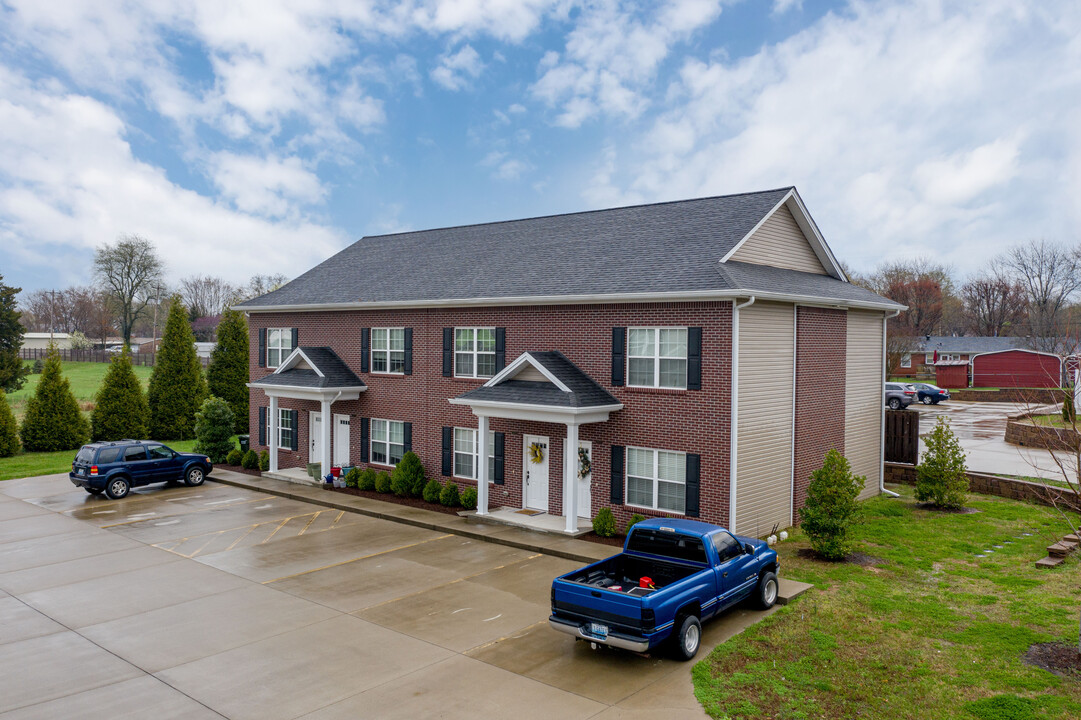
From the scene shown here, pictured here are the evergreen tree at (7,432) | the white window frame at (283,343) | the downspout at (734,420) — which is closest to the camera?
the downspout at (734,420)

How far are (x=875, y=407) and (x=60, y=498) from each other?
26.6 meters

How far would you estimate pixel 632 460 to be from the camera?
1773 cm

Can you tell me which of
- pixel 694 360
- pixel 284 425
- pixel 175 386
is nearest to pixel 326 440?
pixel 284 425

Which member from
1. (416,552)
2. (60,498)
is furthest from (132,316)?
(416,552)

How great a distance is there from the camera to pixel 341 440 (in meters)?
25.6

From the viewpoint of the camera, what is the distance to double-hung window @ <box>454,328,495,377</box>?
2105 cm

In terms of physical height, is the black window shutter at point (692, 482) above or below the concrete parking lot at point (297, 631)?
above

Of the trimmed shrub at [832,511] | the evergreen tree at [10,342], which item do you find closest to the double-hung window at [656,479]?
the trimmed shrub at [832,511]

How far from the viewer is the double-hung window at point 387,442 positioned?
77.8 feet

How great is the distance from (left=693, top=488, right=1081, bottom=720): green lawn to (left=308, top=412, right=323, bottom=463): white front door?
1685 centimetres

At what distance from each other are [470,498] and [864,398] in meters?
12.5

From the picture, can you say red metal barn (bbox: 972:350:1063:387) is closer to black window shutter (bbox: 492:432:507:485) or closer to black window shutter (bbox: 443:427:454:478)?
black window shutter (bbox: 492:432:507:485)

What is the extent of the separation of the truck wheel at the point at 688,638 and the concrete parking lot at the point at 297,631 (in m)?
0.23

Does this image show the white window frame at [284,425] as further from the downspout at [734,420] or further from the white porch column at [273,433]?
the downspout at [734,420]
